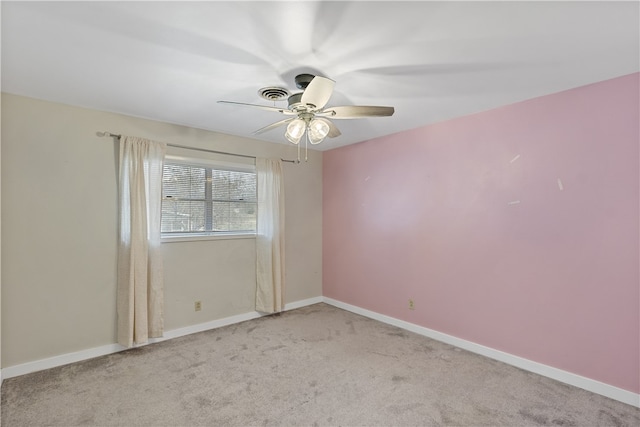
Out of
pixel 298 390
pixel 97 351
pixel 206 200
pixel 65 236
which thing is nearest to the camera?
pixel 298 390

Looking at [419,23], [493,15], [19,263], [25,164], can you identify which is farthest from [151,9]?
[19,263]

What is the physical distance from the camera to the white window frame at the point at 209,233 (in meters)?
3.37

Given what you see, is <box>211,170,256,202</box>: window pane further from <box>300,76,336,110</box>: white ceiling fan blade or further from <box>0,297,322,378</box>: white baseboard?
<box>300,76,336,110</box>: white ceiling fan blade

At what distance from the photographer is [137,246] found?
2969mm

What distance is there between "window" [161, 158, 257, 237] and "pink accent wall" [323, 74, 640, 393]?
162 centimetres

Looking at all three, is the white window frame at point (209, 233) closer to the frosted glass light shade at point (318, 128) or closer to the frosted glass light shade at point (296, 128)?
the frosted glass light shade at point (296, 128)

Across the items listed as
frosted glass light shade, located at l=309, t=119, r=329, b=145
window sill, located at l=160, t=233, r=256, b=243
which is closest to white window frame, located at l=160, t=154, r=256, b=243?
window sill, located at l=160, t=233, r=256, b=243

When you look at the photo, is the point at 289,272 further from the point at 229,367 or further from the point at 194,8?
the point at 194,8

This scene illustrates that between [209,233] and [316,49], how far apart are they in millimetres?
2608

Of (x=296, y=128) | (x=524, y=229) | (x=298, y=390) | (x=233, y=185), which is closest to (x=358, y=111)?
(x=296, y=128)

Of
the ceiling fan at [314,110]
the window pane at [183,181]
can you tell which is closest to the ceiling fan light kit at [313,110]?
the ceiling fan at [314,110]

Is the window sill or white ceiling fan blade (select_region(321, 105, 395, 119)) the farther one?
the window sill

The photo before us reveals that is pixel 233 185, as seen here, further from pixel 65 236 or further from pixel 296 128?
pixel 296 128

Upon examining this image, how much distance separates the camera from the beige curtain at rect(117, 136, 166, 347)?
9.67 ft
